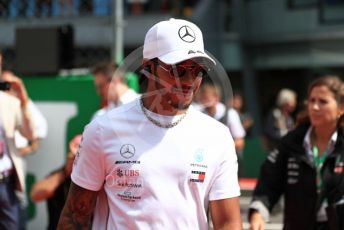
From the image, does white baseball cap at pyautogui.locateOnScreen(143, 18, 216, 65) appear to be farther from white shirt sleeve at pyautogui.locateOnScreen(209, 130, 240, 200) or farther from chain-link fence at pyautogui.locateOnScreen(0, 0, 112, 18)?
chain-link fence at pyautogui.locateOnScreen(0, 0, 112, 18)

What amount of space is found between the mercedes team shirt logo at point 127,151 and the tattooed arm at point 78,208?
0.21m

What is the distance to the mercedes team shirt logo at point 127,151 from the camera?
2910 millimetres

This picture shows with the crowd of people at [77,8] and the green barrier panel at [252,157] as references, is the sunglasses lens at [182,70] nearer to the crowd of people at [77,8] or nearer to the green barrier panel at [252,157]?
the green barrier panel at [252,157]

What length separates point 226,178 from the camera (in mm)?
2982

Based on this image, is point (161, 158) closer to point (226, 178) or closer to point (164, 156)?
point (164, 156)

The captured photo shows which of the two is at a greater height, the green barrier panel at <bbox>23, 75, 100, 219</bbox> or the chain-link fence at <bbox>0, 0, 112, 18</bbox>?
the chain-link fence at <bbox>0, 0, 112, 18</bbox>

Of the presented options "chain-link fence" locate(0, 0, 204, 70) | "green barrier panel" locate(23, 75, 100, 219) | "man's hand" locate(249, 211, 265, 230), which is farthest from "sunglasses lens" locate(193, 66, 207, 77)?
"chain-link fence" locate(0, 0, 204, 70)

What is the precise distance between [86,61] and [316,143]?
9498mm

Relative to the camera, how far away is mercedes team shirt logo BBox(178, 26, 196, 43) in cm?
293

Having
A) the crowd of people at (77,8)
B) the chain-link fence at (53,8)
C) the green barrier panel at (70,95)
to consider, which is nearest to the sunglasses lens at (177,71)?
the green barrier panel at (70,95)

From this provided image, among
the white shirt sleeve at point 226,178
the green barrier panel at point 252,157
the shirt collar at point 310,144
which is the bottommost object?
the green barrier panel at point 252,157

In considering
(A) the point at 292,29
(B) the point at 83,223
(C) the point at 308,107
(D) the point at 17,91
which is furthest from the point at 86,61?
(B) the point at 83,223

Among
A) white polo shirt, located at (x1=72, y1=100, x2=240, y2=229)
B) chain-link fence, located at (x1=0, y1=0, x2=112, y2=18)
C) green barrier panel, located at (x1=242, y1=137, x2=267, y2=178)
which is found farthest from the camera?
chain-link fence, located at (x1=0, y1=0, x2=112, y2=18)

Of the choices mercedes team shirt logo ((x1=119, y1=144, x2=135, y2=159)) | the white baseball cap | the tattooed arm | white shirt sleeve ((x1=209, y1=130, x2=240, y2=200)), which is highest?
the white baseball cap
